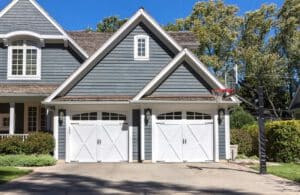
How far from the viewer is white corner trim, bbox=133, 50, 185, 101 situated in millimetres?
24078

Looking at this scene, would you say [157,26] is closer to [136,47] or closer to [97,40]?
[136,47]

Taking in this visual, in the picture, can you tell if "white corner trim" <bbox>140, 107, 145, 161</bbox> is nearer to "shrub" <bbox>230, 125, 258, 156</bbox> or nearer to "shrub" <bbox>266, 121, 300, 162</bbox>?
"shrub" <bbox>230, 125, 258, 156</bbox>

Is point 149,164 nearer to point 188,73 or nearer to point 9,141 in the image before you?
point 188,73

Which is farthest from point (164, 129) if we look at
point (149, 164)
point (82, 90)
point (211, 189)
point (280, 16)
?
point (280, 16)

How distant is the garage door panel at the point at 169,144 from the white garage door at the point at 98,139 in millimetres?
1729

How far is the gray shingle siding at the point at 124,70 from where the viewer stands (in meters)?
25.3

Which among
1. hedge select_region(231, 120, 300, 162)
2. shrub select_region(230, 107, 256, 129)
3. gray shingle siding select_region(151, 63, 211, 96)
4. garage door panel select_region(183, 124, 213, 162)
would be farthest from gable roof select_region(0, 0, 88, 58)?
shrub select_region(230, 107, 256, 129)

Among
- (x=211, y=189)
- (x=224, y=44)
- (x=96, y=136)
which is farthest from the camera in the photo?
(x=224, y=44)

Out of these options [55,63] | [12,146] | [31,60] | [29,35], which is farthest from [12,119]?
[29,35]

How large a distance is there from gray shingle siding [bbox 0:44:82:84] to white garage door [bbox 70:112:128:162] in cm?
383

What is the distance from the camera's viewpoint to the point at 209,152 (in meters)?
24.6

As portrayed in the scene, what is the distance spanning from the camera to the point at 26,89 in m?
26.5

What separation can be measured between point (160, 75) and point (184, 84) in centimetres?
137

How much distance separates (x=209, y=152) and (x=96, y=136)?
5519mm
